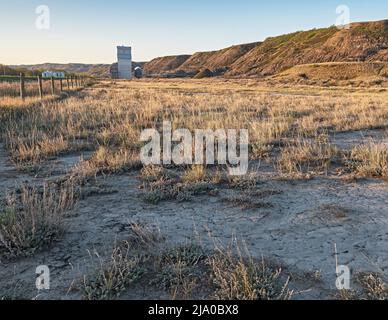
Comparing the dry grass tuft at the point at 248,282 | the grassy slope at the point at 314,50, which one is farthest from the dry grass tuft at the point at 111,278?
the grassy slope at the point at 314,50

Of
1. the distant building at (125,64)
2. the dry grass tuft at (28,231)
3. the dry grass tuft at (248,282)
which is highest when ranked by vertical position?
the distant building at (125,64)

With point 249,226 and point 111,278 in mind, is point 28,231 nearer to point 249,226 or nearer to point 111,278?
point 111,278

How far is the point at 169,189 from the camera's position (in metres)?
5.72

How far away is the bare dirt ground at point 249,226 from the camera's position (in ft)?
11.2

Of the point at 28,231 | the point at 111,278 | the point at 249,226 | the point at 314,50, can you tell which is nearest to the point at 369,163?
the point at 249,226

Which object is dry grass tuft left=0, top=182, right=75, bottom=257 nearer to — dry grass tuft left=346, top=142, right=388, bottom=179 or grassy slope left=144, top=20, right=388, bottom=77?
dry grass tuft left=346, top=142, right=388, bottom=179

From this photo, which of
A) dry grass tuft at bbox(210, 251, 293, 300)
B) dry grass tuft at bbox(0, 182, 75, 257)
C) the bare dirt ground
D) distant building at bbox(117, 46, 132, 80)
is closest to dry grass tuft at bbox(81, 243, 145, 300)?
the bare dirt ground

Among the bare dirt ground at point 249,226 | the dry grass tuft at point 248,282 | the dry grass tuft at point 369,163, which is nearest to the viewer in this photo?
the dry grass tuft at point 248,282

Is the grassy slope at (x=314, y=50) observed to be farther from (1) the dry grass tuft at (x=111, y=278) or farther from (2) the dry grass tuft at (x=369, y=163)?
(1) the dry grass tuft at (x=111, y=278)

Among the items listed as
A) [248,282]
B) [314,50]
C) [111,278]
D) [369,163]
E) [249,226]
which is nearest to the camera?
[248,282]

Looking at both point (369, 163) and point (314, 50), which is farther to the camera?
point (314, 50)

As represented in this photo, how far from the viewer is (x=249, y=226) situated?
450cm
